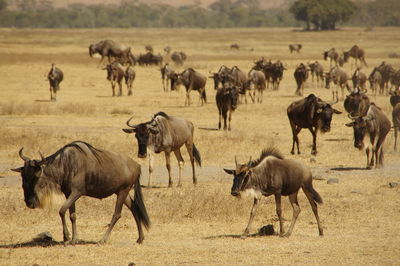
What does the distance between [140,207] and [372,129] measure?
8.34 metres

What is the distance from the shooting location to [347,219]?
1284 cm

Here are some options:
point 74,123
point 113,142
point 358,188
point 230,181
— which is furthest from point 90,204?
point 74,123

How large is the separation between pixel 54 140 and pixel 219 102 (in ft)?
19.5

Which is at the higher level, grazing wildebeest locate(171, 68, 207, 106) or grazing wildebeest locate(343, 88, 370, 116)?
grazing wildebeest locate(343, 88, 370, 116)

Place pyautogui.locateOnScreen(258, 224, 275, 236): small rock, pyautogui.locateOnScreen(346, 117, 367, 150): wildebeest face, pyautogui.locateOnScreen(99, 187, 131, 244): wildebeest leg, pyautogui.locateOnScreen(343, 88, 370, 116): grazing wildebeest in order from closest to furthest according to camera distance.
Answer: pyautogui.locateOnScreen(99, 187, 131, 244): wildebeest leg
pyautogui.locateOnScreen(258, 224, 275, 236): small rock
pyautogui.locateOnScreen(346, 117, 367, 150): wildebeest face
pyautogui.locateOnScreen(343, 88, 370, 116): grazing wildebeest

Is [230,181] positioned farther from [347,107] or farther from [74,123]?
[74,123]

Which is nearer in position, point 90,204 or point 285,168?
point 285,168

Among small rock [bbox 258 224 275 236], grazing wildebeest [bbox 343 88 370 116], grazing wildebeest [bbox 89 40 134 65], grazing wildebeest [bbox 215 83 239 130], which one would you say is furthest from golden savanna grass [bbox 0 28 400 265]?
grazing wildebeest [bbox 89 40 134 65]

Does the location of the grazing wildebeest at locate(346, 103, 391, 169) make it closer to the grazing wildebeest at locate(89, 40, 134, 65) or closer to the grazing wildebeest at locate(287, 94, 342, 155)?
the grazing wildebeest at locate(287, 94, 342, 155)

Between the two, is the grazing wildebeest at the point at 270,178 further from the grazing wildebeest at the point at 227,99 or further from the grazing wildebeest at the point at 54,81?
the grazing wildebeest at the point at 54,81

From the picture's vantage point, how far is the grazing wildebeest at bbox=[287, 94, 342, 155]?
787 inches

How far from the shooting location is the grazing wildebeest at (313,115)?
1998cm

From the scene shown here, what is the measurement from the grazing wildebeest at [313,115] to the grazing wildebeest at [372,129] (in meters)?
2.04

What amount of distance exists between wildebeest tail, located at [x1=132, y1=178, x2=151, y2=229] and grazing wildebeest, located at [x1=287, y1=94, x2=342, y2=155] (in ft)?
31.6
